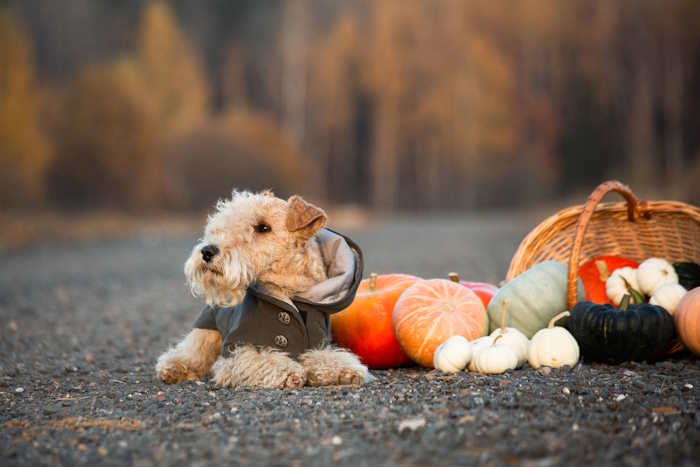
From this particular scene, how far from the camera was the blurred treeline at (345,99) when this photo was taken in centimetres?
2772

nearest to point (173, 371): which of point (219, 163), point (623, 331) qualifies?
point (623, 331)

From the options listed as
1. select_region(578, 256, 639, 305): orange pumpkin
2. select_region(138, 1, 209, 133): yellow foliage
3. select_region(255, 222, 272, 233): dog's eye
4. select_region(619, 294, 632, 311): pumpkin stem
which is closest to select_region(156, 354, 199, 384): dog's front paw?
select_region(255, 222, 272, 233): dog's eye

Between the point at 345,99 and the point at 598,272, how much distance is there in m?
47.1

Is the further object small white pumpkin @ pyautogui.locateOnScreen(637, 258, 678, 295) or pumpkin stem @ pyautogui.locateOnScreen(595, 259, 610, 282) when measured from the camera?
pumpkin stem @ pyautogui.locateOnScreen(595, 259, 610, 282)

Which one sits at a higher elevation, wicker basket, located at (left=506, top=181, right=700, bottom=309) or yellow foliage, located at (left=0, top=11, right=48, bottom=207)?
yellow foliage, located at (left=0, top=11, right=48, bottom=207)

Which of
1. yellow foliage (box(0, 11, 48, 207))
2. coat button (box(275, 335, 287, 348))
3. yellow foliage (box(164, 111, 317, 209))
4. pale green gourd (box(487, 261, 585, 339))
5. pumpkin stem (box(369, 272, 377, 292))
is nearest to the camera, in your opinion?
coat button (box(275, 335, 287, 348))

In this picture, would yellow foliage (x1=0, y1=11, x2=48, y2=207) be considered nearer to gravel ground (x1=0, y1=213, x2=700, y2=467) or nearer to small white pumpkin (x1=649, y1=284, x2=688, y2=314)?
gravel ground (x1=0, y1=213, x2=700, y2=467)

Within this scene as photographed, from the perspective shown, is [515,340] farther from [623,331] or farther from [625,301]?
[625,301]

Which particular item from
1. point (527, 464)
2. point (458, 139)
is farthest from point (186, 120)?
point (527, 464)

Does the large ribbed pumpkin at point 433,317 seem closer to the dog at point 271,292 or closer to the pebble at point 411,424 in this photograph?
the dog at point 271,292

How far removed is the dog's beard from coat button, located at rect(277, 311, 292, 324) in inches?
12.7

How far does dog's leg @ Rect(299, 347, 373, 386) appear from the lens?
4.68 metres

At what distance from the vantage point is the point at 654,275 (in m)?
5.77

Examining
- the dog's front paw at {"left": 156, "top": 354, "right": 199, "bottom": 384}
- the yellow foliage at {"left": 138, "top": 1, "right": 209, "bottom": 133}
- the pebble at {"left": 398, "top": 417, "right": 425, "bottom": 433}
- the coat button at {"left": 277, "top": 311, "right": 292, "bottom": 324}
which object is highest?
the yellow foliage at {"left": 138, "top": 1, "right": 209, "bottom": 133}
